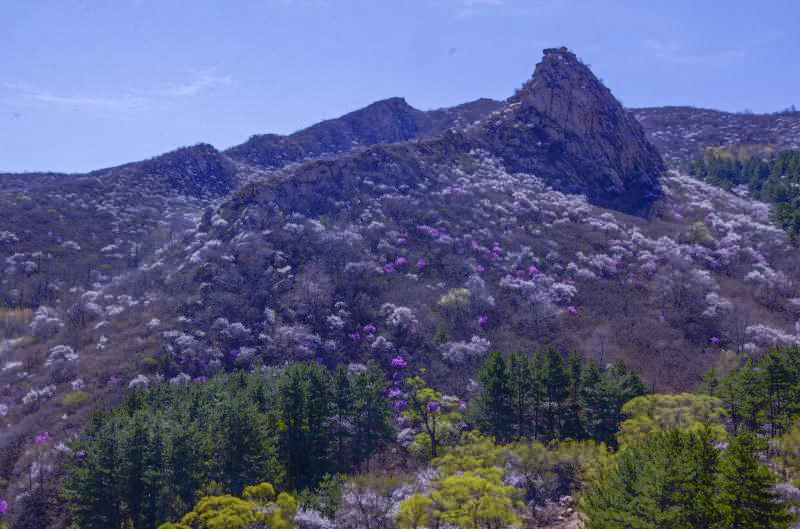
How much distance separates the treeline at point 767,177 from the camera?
70481mm

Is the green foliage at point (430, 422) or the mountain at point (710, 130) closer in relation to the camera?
the green foliage at point (430, 422)

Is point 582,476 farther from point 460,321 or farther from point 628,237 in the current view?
point 628,237

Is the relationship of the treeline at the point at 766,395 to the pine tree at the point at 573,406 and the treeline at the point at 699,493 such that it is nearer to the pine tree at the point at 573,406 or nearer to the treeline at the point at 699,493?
the pine tree at the point at 573,406

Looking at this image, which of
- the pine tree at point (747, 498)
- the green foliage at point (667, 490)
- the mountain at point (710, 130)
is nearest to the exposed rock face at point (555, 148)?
the mountain at point (710, 130)

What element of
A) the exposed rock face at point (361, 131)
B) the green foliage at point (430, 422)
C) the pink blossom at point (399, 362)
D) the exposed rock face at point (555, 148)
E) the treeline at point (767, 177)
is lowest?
the green foliage at point (430, 422)

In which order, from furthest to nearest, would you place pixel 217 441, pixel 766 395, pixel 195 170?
pixel 195 170 < pixel 766 395 < pixel 217 441

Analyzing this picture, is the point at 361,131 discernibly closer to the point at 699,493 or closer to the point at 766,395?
the point at 766,395

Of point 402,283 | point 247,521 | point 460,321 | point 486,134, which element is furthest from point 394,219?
point 247,521

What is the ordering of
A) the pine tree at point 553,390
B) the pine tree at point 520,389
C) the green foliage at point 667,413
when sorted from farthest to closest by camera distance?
the pine tree at point 520,389, the pine tree at point 553,390, the green foliage at point 667,413

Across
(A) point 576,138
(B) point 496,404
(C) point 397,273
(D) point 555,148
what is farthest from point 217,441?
(A) point 576,138

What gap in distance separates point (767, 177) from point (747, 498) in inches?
3805

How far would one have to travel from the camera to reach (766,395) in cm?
2928

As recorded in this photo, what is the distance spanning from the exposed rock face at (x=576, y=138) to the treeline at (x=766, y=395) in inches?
2030

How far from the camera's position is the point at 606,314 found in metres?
50.9
